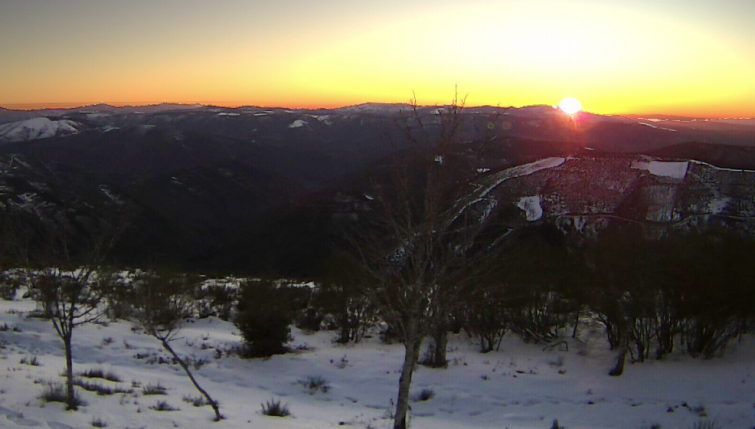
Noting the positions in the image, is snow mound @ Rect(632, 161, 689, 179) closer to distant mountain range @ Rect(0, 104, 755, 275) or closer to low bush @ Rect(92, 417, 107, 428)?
distant mountain range @ Rect(0, 104, 755, 275)

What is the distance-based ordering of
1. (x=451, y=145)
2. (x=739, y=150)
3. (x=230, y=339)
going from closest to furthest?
(x=451, y=145), (x=230, y=339), (x=739, y=150)

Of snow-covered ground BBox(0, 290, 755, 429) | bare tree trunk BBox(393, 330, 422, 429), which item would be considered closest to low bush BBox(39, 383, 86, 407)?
snow-covered ground BBox(0, 290, 755, 429)

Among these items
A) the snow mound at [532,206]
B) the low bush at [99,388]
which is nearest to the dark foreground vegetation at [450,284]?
the low bush at [99,388]

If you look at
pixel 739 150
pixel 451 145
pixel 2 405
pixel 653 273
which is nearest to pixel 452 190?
pixel 451 145

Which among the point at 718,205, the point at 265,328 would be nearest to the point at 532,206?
the point at 718,205

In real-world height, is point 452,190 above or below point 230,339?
above

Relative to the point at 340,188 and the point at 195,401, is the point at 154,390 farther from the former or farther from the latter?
the point at 340,188

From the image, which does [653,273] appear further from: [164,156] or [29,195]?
[164,156]
